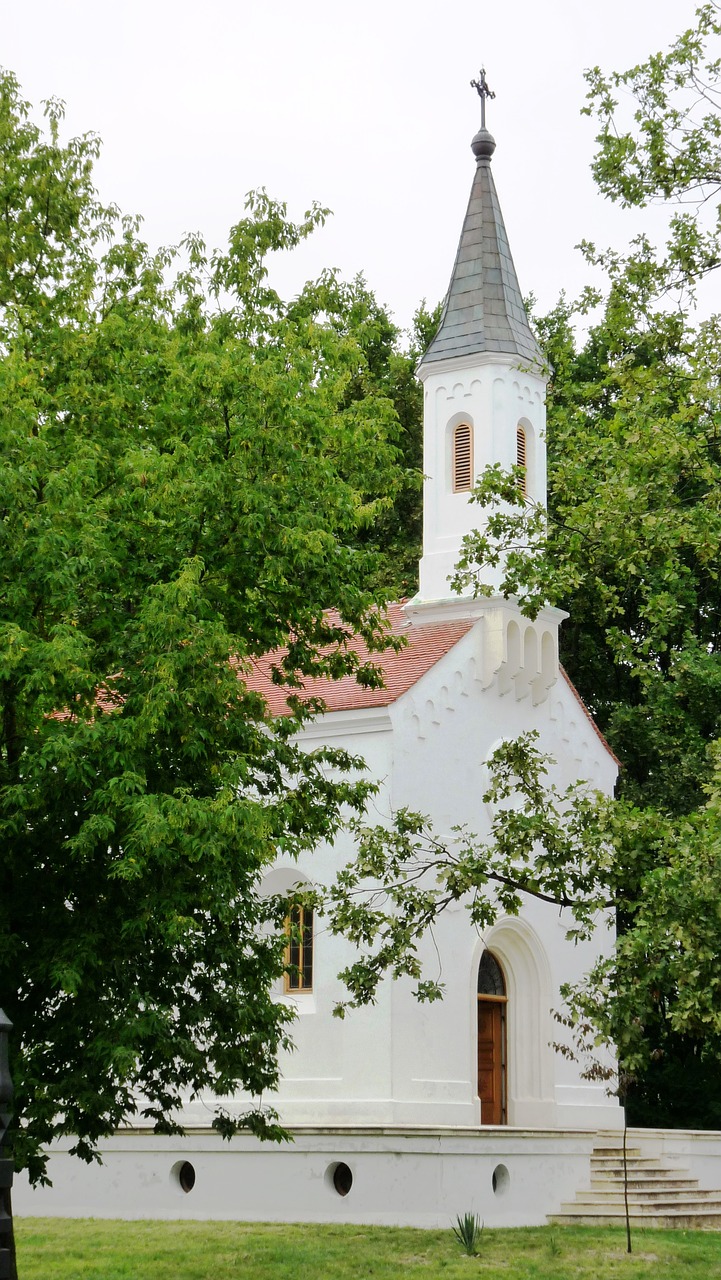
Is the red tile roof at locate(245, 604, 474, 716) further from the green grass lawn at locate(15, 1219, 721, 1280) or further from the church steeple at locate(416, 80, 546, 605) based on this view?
the green grass lawn at locate(15, 1219, 721, 1280)

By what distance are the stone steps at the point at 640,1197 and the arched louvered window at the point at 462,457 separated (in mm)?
11118

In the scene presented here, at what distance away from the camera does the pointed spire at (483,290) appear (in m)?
26.5

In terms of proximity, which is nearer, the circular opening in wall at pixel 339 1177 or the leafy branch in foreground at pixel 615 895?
the leafy branch in foreground at pixel 615 895

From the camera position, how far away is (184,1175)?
21.9m

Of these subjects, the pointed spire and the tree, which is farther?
the pointed spire

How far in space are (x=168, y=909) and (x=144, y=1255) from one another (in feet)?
21.8

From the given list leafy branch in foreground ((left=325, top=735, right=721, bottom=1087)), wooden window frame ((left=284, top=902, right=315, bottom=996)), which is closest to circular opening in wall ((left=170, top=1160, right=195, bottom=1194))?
wooden window frame ((left=284, top=902, right=315, bottom=996))

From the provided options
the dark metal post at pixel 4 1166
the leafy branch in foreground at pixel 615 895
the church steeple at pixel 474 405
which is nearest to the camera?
the dark metal post at pixel 4 1166

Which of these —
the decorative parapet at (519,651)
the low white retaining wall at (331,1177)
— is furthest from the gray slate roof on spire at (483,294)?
the low white retaining wall at (331,1177)

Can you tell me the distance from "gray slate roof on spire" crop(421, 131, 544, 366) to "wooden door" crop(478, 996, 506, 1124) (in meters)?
11.2

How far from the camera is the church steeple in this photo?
25906 mm

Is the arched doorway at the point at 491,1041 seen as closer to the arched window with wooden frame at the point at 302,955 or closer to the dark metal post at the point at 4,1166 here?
the arched window with wooden frame at the point at 302,955

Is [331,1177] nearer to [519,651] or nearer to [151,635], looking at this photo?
[519,651]

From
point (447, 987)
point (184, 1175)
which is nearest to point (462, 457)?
point (447, 987)
